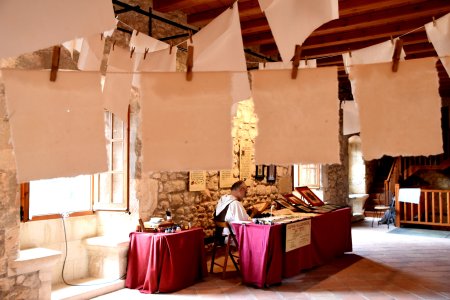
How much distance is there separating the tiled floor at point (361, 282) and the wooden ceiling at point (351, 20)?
261 cm

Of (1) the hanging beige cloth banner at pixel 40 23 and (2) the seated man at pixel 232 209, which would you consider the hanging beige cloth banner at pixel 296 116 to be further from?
(2) the seated man at pixel 232 209

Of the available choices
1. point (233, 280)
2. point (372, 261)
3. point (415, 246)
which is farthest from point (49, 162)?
point (415, 246)

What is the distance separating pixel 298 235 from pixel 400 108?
10.9 ft

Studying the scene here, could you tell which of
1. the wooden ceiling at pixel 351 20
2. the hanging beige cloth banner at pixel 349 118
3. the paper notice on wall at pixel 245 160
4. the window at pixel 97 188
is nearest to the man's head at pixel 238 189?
the window at pixel 97 188

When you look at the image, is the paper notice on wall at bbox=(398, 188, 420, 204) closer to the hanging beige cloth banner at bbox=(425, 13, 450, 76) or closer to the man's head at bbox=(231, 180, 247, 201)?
the man's head at bbox=(231, 180, 247, 201)

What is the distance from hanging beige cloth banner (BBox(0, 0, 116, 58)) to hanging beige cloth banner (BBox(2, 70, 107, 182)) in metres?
0.12

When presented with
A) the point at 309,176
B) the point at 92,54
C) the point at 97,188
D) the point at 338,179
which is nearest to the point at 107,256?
the point at 97,188

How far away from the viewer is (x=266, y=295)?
429cm

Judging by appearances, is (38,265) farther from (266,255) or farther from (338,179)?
(338,179)

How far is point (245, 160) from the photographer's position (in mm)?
7035

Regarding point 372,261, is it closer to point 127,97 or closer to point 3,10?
point 127,97

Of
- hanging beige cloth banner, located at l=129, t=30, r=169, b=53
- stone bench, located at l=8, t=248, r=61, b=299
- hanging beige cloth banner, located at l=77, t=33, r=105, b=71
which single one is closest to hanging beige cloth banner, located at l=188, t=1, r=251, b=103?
hanging beige cloth banner, located at l=77, t=33, r=105, b=71

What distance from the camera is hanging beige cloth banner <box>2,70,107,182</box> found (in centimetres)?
160

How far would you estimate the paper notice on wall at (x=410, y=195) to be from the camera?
8.90 m
